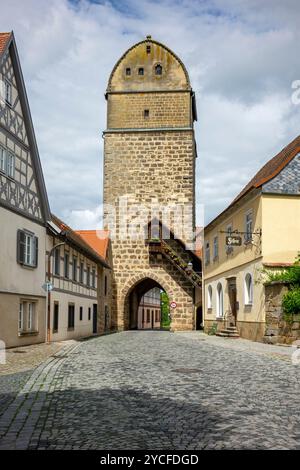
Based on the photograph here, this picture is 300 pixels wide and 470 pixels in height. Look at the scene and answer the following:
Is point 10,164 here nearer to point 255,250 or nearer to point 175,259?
point 255,250

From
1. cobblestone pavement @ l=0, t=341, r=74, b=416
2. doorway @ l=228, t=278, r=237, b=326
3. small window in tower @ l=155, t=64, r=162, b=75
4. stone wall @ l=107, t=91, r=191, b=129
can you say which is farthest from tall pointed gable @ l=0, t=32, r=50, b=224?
small window in tower @ l=155, t=64, r=162, b=75

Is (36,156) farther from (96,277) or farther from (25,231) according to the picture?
(96,277)

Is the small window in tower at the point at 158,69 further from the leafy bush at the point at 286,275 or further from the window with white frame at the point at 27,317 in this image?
the window with white frame at the point at 27,317

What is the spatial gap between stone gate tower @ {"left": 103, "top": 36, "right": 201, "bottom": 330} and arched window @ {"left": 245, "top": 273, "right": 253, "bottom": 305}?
14218 mm

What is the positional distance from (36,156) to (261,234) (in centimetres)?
904

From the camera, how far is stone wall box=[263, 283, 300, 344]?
1970 cm

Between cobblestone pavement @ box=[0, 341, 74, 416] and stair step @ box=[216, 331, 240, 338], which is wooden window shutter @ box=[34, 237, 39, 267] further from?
stair step @ box=[216, 331, 240, 338]

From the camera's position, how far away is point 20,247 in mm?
19859

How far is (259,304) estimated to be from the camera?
2212cm

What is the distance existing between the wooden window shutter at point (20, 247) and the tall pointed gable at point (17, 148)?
809 mm

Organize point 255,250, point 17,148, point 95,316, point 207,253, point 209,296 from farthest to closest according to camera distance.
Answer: point 95,316 → point 207,253 → point 209,296 → point 255,250 → point 17,148

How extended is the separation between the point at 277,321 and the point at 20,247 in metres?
9.42

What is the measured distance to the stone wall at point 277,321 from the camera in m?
19.7

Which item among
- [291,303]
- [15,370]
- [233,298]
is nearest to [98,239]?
[233,298]
